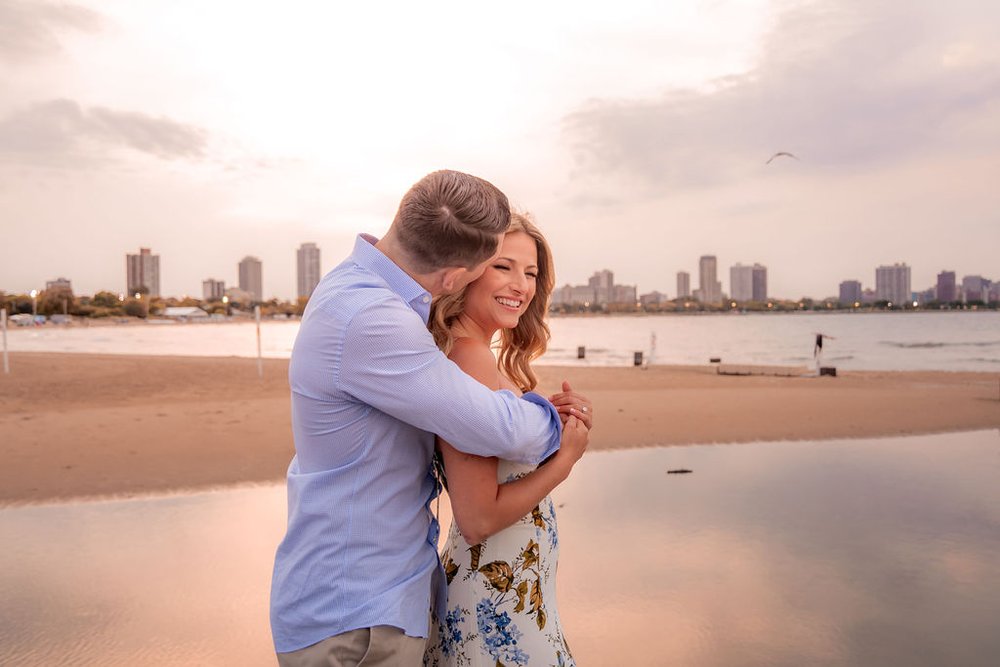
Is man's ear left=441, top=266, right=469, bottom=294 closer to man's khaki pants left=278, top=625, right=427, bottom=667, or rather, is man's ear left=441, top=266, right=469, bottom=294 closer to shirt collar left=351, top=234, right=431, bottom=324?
shirt collar left=351, top=234, right=431, bottom=324

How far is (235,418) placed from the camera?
1242 centimetres

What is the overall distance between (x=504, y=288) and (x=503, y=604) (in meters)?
0.93

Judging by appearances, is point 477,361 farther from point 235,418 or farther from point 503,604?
Answer: point 235,418

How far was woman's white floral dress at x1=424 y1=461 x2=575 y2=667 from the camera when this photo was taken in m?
2.08

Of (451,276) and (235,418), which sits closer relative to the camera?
(451,276)

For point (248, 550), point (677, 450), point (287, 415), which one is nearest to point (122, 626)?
point (248, 550)

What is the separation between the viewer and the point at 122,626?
4.40 m

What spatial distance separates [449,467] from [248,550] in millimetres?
4491

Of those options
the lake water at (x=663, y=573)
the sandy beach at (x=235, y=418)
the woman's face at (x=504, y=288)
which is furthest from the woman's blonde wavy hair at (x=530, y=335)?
the sandy beach at (x=235, y=418)

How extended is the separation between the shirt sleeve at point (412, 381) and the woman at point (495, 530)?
20cm

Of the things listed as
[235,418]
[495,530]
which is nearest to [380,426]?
[495,530]

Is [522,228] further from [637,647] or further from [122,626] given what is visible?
[122,626]

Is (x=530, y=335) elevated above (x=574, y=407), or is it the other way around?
(x=530, y=335)

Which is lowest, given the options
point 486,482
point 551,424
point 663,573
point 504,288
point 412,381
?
point 663,573
